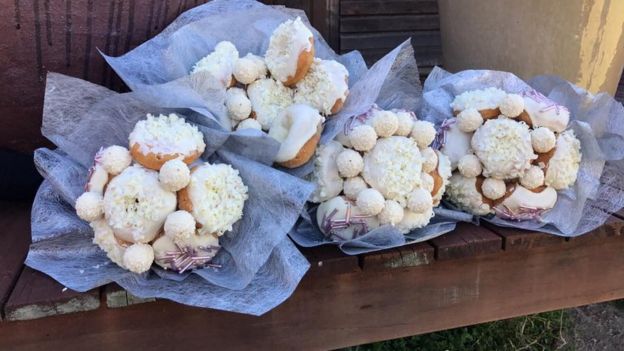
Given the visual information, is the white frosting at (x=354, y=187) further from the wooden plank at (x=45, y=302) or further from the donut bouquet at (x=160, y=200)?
the wooden plank at (x=45, y=302)

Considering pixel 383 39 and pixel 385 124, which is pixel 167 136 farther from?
pixel 383 39

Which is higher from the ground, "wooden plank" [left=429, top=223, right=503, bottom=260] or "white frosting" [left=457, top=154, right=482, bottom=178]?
"white frosting" [left=457, top=154, right=482, bottom=178]

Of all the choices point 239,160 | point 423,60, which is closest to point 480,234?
point 239,160

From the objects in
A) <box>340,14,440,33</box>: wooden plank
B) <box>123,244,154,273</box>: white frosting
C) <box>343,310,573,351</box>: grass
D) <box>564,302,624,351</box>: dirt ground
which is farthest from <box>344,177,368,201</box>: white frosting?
<box>340,14,440,33</box>: wooden plank

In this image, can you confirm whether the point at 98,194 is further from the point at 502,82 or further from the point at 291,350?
the point at 502,82

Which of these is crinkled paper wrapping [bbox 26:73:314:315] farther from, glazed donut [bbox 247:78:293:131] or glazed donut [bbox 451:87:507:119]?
glazed donut [bbox 451:87:507:119]

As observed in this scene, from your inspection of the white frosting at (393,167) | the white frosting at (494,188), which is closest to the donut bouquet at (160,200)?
the white frosting at (393,167)

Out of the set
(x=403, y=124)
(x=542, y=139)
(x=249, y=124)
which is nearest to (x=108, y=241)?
(x=249, y=124)

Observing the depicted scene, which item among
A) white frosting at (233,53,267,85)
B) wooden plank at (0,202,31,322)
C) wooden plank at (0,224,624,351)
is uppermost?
white frosting at (233,53,267,85)
